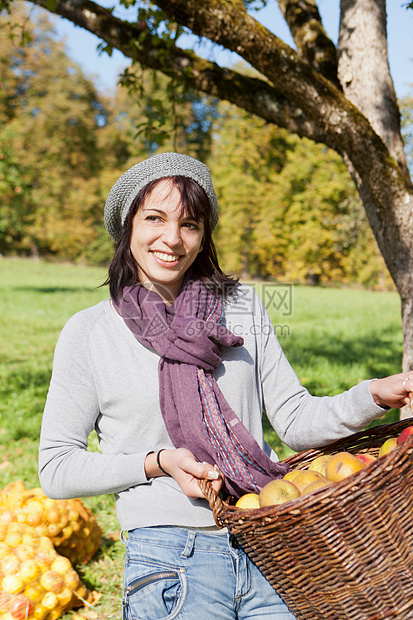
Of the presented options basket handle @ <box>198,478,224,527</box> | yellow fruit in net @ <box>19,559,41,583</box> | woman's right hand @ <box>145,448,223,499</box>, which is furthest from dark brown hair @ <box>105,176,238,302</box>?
yellow fruit in net @ <box>19,559,41,583</box>

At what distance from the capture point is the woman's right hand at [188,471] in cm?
166

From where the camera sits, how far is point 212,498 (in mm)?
1571

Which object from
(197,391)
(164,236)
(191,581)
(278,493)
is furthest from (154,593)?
(164,236)

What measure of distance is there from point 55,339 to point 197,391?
26.5 ft

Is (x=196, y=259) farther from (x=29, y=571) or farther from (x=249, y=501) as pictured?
(x=29, y=571)

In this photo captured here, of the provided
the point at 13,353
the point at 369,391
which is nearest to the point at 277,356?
the point at 369,391

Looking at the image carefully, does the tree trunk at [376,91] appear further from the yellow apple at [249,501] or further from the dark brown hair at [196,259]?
the yellow apple at [249,501]

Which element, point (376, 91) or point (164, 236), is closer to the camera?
point (164, 236)

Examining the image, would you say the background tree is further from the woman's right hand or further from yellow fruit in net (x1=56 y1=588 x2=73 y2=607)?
yellow fruit in net (x1=56 y1=588 x2=73 y2=607)

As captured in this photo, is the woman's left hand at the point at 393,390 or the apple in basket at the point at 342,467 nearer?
the apple in basket at the point at 342,467

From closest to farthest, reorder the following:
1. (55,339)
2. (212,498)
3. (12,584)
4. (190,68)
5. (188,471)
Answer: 1. (212,498)
2. (188,471)
3. (12,584)
4. (190,68)
5. (55,339)

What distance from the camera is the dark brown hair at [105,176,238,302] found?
215cm

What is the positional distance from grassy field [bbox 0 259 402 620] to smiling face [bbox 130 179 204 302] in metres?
0.62

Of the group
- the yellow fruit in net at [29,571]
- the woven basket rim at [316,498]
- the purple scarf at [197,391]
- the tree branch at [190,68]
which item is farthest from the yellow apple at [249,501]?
the tree branch at [190,68]
